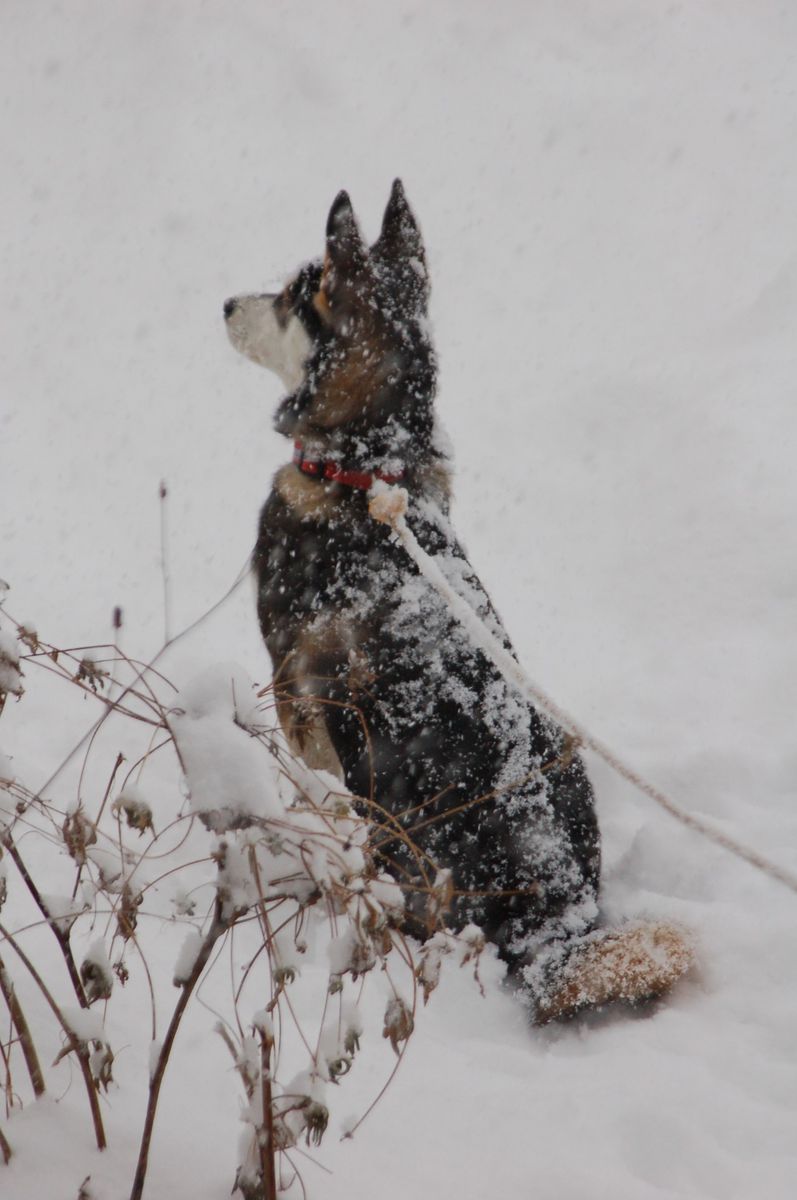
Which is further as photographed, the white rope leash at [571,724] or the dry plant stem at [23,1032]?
the dry plant stem at [23,1032]

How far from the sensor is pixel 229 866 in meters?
1.12

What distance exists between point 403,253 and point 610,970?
224 cm

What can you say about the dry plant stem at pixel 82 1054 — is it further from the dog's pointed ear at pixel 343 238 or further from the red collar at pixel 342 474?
the dog's pointed ear at pixel 343 238

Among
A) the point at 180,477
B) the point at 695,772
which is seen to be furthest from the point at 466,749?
the point at 180,477

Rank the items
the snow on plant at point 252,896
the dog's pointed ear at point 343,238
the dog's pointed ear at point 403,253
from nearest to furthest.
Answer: the snow on plant at point 252,896 → the dog's pointed ear at point 343,238 → the dog's pointed ear at point 403,253

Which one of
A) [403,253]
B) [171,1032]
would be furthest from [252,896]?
[403,253]

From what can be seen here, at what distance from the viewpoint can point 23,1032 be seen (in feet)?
4.46

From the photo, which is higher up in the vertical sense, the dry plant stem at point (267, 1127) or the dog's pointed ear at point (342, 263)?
the dog's pointed ear at point (342, 263)

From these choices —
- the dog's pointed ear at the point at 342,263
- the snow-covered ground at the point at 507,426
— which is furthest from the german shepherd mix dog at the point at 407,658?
the snow-covered ground at the point at 507,426

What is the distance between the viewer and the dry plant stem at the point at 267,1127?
3.57 feet

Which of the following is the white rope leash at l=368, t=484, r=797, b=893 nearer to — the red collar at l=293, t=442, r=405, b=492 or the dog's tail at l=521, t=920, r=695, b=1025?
the red collar at l=293, t=442, r=405, b=492

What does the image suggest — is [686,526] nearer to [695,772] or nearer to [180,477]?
[695,772]

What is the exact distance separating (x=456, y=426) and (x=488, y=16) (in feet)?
17.7

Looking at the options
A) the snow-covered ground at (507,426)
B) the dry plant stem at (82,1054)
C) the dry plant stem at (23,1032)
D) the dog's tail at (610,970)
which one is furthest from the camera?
the dog's tail at (610,970)
